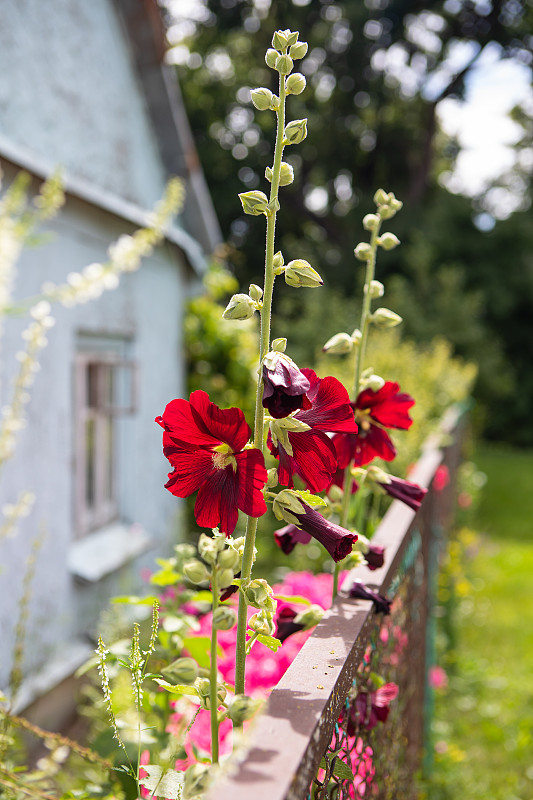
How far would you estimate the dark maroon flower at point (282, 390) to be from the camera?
727 mm

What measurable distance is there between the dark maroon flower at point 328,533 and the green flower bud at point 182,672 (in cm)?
20

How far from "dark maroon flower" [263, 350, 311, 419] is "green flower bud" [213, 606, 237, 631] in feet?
0.66

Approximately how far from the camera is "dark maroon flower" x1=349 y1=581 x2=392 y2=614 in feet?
3.88

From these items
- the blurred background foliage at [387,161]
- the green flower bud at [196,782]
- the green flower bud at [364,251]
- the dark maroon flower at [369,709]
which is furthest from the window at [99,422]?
the blurred background foliage at [387,161]

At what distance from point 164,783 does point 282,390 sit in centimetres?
44

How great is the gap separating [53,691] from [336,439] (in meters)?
2.93

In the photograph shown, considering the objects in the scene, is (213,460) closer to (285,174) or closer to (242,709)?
(242,709)

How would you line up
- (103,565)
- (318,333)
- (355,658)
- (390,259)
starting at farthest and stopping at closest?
(390,259) < (318,333) < (103,565) < (355,658)

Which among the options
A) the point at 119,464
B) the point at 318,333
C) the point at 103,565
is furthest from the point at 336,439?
the point at 318,333

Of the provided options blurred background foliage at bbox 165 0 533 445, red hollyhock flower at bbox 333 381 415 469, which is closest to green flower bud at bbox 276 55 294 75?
red hollyhock flower at bbox 333 381 415 469

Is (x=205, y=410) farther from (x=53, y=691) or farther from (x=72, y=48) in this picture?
(x=72, y=48)

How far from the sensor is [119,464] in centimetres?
460

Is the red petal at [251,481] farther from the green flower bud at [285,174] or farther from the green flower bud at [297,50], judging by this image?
the green flower bud at [297,50]

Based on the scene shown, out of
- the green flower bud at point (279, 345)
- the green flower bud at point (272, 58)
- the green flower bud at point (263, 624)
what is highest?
the green flower bud at point (272, 58)
